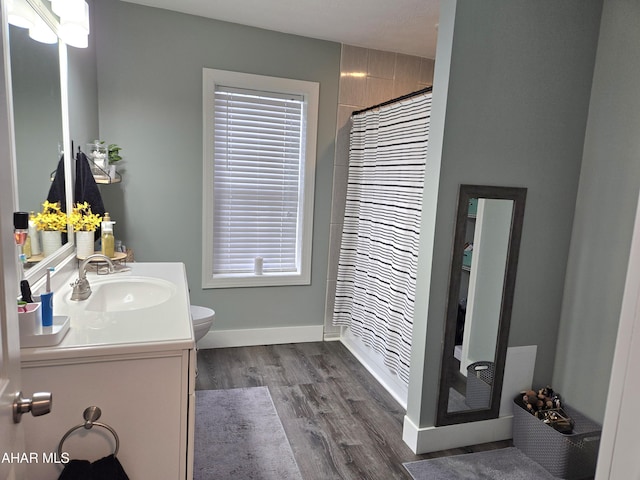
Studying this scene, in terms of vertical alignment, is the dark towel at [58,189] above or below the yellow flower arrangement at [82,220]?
above

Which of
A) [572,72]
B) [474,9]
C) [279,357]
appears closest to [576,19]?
[572,72]

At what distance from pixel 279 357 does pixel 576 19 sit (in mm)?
2826

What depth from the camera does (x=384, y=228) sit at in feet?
9.12

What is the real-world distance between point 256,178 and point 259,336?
1.29m

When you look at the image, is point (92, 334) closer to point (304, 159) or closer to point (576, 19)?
point (304, 159)

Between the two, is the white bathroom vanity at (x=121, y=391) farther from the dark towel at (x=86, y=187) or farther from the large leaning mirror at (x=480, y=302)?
the large leaning mirror at (x=480, y=302)

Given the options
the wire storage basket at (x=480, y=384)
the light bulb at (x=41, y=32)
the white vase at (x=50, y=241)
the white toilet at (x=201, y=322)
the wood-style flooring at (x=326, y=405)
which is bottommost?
the wood-style flooring at (x=326, y=405)

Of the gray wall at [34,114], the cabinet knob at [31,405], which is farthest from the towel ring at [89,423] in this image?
the gray wall at [34,114]

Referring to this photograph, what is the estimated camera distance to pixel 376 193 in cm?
291

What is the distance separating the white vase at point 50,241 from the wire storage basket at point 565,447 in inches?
95.6

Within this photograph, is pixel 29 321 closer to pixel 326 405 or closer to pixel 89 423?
pixel 89 423

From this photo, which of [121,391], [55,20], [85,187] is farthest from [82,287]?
[55,20]

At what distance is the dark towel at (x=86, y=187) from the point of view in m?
2.20

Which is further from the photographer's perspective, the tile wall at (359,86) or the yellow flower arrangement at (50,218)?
the tile wall at (359,86)
